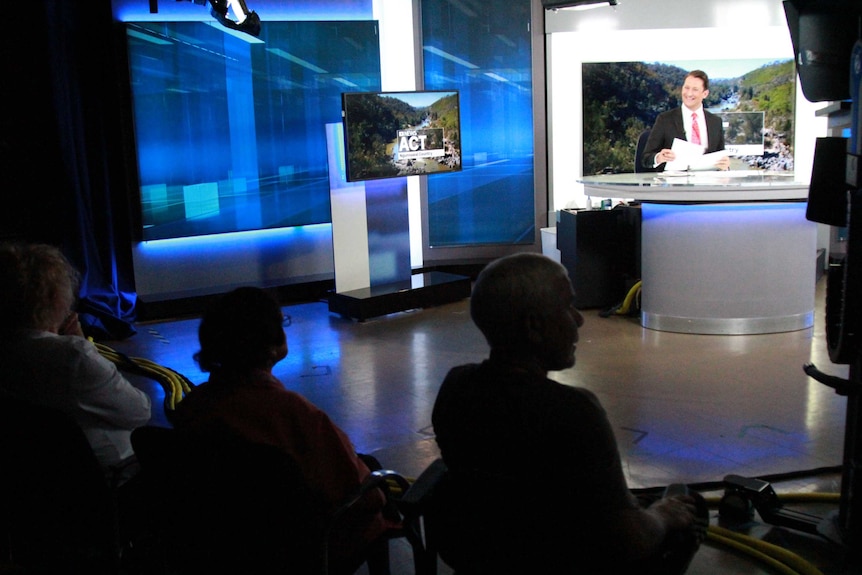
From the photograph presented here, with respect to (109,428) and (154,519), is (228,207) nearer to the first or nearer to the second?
(109,428)

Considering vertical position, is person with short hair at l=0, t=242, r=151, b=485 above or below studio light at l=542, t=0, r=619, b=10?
below

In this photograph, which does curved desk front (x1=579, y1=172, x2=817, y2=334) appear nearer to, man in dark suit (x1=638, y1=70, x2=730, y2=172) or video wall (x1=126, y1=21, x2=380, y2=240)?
man in dark suit (x1=638, y1=70, x2=730, y2=172)

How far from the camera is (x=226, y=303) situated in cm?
224

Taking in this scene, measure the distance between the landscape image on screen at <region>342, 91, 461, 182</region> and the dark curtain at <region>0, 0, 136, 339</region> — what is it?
1813 mm

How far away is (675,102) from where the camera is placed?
8.28 meters

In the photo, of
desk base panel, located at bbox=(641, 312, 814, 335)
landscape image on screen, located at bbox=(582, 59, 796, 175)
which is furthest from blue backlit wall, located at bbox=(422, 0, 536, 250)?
desk base panel, located at bbox=(641, 312, 814, 335)

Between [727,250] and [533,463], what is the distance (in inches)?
168

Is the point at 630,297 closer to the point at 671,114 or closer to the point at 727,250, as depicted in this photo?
the point at 727,250

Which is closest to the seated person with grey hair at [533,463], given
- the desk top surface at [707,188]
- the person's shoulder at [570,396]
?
the person's shoulder at [570,396]

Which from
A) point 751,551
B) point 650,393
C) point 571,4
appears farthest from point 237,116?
point 751,551

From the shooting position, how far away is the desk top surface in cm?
548

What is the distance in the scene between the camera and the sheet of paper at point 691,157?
20.4ft

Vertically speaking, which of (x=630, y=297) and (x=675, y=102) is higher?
(x=675, y=102)

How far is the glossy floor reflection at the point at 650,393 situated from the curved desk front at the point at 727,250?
0.49 ft
